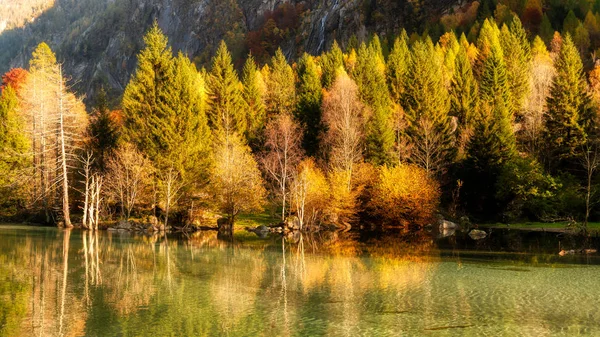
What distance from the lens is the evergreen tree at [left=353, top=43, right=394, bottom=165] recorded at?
2324 inches

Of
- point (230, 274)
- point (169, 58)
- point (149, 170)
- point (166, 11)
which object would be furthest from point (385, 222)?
point (166, 11)

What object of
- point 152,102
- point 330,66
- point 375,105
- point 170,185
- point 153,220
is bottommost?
point 153,220

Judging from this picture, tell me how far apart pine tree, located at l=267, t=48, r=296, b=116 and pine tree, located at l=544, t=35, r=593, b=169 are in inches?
1246

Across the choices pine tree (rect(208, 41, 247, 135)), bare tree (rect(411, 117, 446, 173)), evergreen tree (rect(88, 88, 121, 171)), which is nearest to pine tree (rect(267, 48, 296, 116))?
pine tree (rect(208, 41, 247, 135))

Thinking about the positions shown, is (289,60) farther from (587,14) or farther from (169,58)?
(169,58)

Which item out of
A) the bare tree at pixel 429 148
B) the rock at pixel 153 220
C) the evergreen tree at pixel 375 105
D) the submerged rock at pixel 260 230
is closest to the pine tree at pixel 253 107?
the evergreen tree at pixel 375 105

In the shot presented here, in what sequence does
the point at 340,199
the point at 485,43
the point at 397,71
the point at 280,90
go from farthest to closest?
the point at 485,43 → the point at 280,90 → the point at 397,71 → the point at 340,199

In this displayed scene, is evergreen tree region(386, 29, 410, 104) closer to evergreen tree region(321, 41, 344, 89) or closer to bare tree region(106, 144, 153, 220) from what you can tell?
evergreen tree region(321, 41, 344, 89)

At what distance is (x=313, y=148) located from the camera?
6906 centimetres

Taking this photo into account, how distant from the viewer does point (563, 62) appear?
63062 millimetres

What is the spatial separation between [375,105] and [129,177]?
100 ft

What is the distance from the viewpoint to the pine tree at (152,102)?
53.8m

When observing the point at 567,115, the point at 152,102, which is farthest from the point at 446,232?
the point at 152,102

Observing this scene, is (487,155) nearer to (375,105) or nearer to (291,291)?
(375,105)
